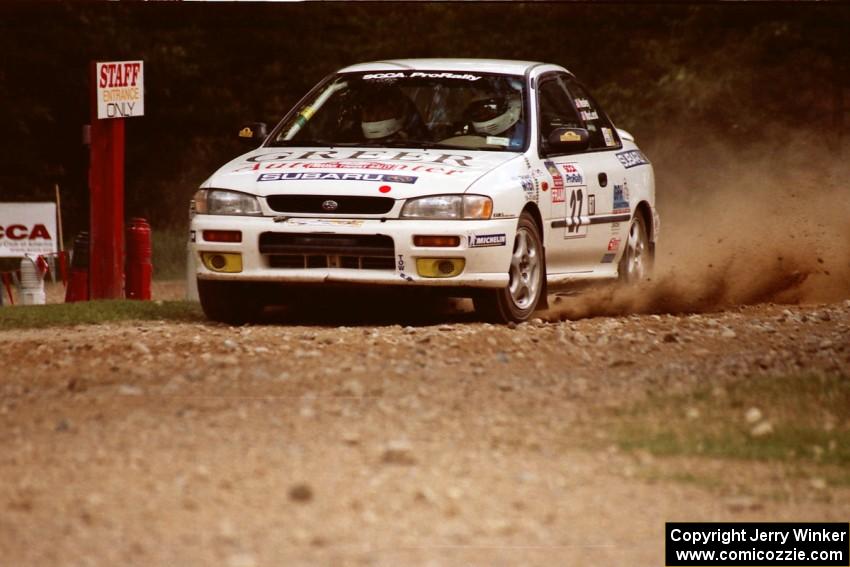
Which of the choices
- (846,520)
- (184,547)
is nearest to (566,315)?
(846,520)

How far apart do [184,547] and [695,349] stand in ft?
16.9

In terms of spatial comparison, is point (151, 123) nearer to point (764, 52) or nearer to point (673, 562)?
point (764, 52)

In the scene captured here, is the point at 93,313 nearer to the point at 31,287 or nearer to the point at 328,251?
the point at 328,251

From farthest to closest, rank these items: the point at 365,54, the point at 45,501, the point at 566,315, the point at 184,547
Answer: the point at 365,54 → the point at 566,315 → the point at 45,501 → the point at 184,547

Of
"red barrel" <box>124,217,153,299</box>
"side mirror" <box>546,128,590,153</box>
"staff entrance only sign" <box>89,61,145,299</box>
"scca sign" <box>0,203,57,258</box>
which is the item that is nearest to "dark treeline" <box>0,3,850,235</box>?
"scca sign" <box>0,203,57,258</box>

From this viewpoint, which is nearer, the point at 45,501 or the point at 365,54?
the point at 45,501

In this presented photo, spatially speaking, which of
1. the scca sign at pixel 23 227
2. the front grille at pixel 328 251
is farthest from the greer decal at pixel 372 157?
the scca sign at pixel 23 227

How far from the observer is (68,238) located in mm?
27984

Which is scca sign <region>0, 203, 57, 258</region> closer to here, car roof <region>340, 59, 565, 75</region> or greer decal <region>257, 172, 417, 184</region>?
car roof <region>340, 59, 565, 75</region>

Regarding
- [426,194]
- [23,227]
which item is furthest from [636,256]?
[23,227]

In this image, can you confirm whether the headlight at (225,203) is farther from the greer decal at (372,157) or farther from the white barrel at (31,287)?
the white barrel at (31,287)

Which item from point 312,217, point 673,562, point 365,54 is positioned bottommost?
point 673,562

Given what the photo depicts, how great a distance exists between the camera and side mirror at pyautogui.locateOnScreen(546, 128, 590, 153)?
12234 mm

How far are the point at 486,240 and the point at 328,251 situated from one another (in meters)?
0.91
